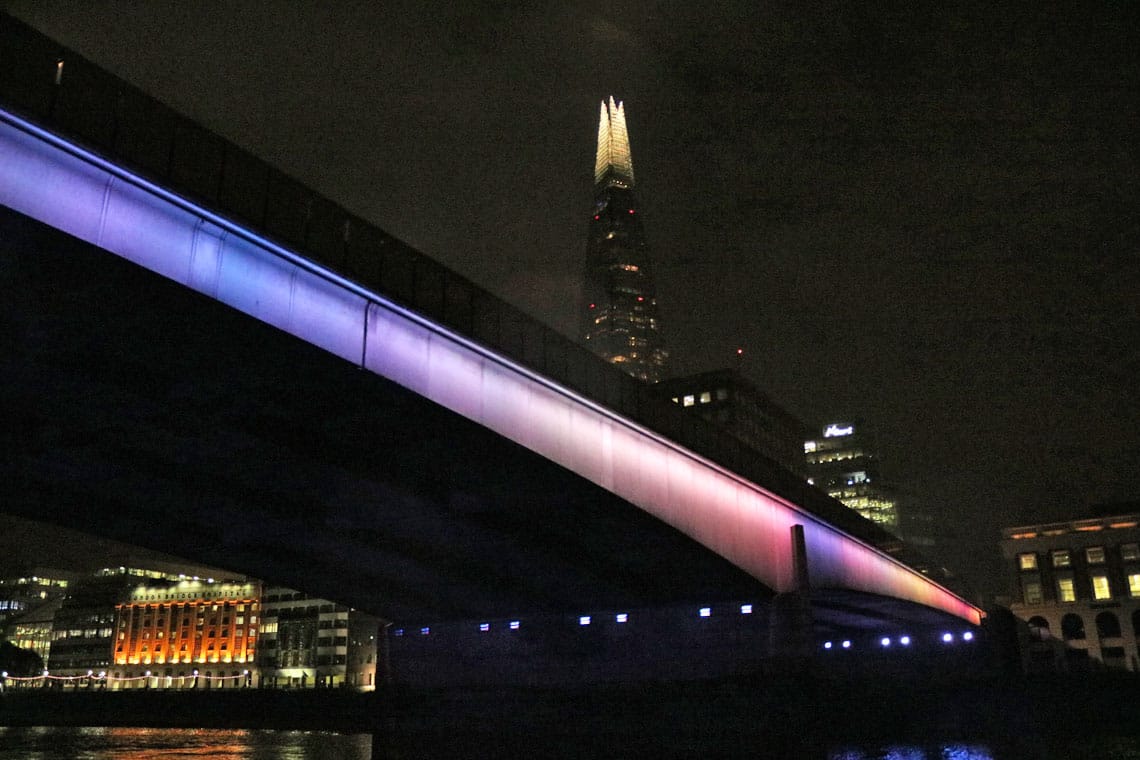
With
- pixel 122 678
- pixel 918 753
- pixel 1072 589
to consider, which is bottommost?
pixel 918 753

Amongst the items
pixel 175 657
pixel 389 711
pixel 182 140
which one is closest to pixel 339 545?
pixel 389 711

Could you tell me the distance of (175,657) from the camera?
157 meters

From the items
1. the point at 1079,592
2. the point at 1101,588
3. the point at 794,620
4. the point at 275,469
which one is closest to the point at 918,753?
the point at 794,620

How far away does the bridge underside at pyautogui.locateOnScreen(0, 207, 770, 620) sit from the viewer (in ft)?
70.3

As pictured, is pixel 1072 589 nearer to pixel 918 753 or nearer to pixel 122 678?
pixel 918 753

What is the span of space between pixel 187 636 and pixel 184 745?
110 metres

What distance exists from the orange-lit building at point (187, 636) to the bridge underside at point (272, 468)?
372 ft

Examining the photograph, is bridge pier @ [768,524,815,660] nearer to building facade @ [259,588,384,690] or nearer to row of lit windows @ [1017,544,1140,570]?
row of lit windows @ [1017,544,1140,570]

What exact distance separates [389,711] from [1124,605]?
98.7 metres

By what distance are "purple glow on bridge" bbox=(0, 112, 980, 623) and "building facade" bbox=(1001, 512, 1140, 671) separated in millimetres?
91167

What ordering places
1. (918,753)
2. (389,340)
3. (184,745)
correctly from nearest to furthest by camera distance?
(389,340)
(918,753)
(184,745)

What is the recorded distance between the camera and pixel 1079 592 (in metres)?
121

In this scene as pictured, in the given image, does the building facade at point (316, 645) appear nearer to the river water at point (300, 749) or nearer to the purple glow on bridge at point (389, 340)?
the river water at point (300, 749)

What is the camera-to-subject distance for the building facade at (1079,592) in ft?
380
